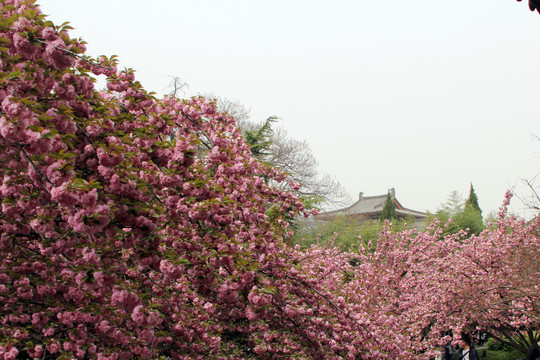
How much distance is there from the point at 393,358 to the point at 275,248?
4.12 m

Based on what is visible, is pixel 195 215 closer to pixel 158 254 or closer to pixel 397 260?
pixel 158 254

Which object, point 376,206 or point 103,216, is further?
point 376,206

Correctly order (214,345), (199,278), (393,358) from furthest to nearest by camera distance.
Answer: (393,358)
(214,345)
(199,278)

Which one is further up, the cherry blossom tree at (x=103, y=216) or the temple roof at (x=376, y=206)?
the temple roof at (x=376, y=206)

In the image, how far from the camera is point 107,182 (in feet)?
10.8

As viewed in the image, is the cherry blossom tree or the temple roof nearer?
the cherry blossom tree

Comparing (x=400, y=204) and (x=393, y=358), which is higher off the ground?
(x=400, y=204)

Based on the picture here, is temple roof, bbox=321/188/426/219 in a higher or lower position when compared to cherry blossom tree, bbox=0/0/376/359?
higher

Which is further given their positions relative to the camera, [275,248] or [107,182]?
[275,248]

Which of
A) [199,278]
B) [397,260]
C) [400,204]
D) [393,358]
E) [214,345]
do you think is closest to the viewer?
[199,278]

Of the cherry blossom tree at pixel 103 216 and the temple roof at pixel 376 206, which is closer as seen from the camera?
the cherry blossom tree at pixel 103 216

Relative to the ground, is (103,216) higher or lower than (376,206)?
lower

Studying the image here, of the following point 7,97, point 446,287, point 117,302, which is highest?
point 7,97

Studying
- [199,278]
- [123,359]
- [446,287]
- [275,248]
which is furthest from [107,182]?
[446,287]
